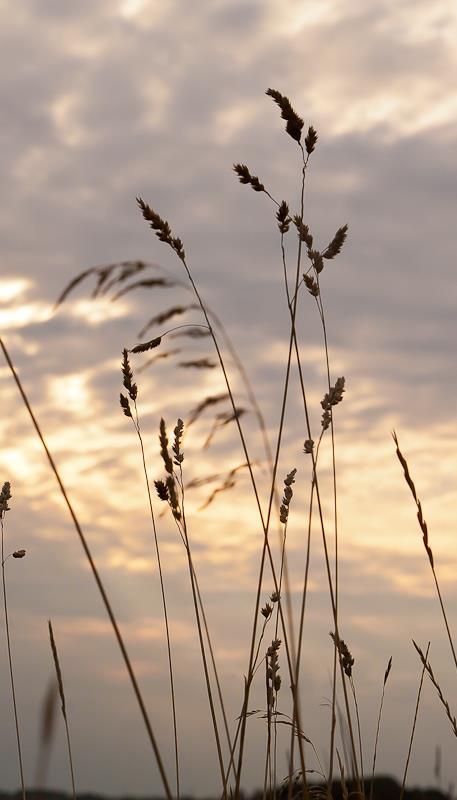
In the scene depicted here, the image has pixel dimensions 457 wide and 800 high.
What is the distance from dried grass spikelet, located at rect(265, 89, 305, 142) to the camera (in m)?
2.73

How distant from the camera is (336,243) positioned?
9.63ft

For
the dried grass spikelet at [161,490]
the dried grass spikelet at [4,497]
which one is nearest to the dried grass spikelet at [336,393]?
the dried grass spikelet at [161,490]

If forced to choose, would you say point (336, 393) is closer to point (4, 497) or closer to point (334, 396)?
point (334, 396)

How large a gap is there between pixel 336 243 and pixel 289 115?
0.41m

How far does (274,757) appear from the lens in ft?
9.18

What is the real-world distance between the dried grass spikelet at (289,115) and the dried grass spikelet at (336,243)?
0.30m

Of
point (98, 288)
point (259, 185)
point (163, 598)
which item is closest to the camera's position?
point (98, 288)

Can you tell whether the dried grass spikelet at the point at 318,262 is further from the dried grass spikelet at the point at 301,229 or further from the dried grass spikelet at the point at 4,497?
the dried grass spikelet at the point at 4,497

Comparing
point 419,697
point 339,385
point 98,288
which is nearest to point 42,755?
point 98,288

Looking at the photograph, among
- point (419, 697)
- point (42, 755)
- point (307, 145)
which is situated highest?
point (307, 145)

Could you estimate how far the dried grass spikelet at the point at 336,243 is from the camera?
2.92 m

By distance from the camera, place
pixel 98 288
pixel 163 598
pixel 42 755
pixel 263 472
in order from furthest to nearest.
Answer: pixel 163 598 < pixel 263 472 < pixel 98 288 < pixel 42 755

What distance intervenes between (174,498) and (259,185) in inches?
36.2

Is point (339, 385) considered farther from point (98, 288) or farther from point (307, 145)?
point (98, 288)
